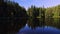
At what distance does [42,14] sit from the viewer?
4788 inches

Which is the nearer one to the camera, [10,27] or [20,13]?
[10,27]

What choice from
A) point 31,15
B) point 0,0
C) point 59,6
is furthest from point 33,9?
point 0,0

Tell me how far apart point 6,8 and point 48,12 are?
195 feet

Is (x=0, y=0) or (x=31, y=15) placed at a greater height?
(x=0, y=0)

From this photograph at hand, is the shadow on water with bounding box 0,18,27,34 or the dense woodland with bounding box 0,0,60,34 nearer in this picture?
the shadow on water with bounding box 0,18,27,34

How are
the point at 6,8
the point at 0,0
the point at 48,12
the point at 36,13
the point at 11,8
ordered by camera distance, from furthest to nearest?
the point at 48,12, the point at 36,13, the point at 11,8, the point at 6,8, the point at 0,0

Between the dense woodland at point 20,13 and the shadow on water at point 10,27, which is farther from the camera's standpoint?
the dense woodland at point 20,13

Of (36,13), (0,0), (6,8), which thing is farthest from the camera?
(36,13)

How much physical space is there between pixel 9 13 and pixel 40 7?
4590cm

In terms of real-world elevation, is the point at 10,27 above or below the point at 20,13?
below

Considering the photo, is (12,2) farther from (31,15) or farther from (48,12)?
(48,12)

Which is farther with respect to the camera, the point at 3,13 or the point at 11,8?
the point at 11,8

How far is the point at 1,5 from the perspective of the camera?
76875 mm

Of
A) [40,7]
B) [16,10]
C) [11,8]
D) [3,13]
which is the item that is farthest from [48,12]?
[3,13]
